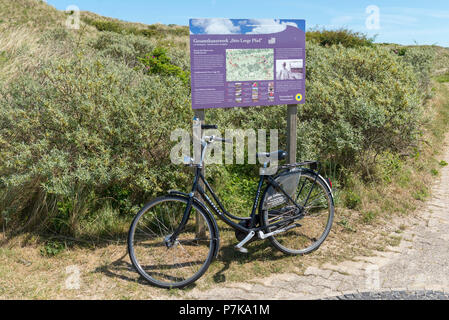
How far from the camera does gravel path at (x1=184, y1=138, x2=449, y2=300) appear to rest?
11.3 feet

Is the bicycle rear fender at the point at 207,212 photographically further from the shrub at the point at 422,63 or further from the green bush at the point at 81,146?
the shrub at the point at 422,63

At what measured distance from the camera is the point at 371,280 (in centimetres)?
367

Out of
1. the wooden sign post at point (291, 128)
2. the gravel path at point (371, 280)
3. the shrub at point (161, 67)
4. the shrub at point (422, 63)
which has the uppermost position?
the shrub at point (422, 63)

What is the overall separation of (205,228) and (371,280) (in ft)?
5.87

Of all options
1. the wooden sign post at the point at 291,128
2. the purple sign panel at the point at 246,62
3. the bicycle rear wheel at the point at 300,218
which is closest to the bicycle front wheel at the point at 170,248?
the bicycle rear wheel at the point at 300,218

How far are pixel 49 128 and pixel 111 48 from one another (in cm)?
760

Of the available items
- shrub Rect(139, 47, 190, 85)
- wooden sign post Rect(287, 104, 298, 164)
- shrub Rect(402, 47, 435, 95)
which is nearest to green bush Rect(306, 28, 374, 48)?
shrub Rect(402, 47, 435, 95)

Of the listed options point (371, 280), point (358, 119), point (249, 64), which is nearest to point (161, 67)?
point (358, 119)

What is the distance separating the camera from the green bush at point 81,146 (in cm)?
426

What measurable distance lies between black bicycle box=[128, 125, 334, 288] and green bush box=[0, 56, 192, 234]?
1.89ft

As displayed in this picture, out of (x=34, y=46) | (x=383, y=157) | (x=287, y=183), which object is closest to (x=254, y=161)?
(x=287, y=183)

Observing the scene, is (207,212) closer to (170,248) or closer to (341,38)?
(170,248)

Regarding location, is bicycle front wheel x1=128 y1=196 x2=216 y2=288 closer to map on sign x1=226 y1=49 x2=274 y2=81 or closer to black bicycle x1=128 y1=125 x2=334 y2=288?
black bicycle x1=128 y1=125 x2=334 y2=288

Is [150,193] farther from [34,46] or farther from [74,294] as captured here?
[34,46]
